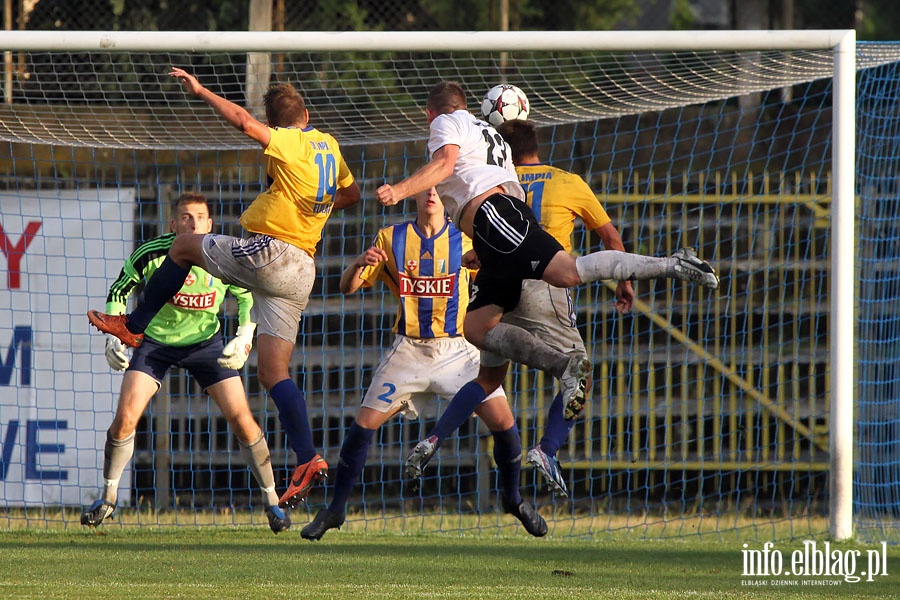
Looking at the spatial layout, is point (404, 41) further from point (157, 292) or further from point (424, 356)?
point (157, 292)

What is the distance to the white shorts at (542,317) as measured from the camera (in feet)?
22.2

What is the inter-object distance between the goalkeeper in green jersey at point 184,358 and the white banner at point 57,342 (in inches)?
59.1

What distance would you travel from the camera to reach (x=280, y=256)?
20.3 feet

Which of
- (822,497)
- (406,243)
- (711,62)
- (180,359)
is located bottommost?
(822,497)

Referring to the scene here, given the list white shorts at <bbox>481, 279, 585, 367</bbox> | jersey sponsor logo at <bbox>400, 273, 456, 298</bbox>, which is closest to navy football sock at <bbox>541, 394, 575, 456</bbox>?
white shorts at <bbox>481, 279, 585, 367</bbox>

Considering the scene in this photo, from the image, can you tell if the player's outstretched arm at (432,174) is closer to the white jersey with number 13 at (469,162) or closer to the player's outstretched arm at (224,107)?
the white jersey with number 13 at (469,162)

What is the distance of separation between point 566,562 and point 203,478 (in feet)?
13.3

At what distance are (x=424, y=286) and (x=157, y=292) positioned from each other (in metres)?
1.69

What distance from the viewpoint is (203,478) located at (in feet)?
33.6

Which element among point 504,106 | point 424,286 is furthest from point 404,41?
point 424,286

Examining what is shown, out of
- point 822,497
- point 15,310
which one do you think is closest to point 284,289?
A: point 15,310

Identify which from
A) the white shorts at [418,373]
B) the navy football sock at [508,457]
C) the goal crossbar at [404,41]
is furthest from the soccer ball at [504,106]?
the navy football sock at [508,457]

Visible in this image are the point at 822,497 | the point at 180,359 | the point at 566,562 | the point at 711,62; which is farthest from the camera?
the point at 822,497

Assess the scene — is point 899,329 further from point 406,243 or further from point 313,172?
point 313,172
